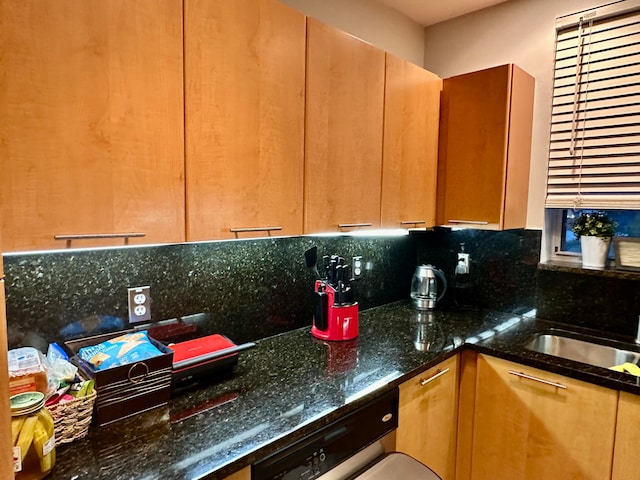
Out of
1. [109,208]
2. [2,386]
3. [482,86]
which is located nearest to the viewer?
[2,386]

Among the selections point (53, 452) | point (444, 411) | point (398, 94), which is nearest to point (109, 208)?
point (53, 452)

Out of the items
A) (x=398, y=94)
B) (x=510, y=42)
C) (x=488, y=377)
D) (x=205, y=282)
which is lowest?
(x=488, y=377)

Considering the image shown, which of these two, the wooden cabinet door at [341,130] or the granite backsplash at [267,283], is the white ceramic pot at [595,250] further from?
the wooden cabinet door at [341,130]

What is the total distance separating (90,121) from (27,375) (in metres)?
0.61

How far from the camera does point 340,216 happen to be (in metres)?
1.57

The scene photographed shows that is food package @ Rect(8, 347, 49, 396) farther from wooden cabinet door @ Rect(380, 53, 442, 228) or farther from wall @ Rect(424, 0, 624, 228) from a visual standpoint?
wall @ Rect(424, 0, 624, 228)

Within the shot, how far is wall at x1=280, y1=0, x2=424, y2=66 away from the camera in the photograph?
1.82 meters

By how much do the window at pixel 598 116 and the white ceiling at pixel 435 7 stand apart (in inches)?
17.0

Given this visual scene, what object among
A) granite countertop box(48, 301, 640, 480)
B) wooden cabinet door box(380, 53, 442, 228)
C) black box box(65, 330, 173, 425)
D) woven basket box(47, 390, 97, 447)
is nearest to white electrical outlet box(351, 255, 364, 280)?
granite countertop box(48, 301, 640, 480)

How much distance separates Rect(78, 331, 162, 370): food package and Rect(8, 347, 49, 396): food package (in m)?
0.13

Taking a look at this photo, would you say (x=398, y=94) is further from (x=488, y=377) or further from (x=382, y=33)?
(x=488, y=377)

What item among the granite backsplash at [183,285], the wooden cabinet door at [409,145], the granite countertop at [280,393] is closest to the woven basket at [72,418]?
the granite countertop at [280,393]

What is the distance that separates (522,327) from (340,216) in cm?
113

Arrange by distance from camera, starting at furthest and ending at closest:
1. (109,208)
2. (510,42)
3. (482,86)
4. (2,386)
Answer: (510,42), (482,86), (109,208), (2,386)
